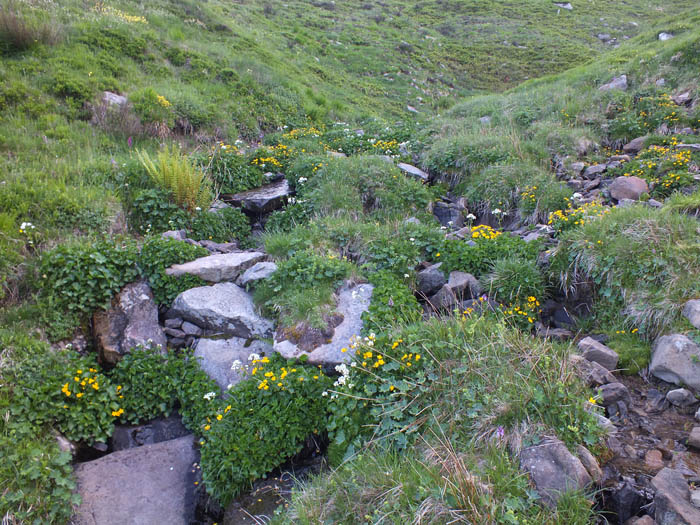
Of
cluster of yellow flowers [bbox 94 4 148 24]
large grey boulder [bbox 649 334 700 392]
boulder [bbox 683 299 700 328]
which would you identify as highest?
cluster of yellow flowers [bbox 94 4 148 24]

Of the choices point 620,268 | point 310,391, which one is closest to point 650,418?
point 620,268

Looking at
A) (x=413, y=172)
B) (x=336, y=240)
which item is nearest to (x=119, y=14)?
(x=413, y=172)

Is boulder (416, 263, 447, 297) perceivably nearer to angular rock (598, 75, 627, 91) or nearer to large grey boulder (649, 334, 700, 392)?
large grey boulder (649, 334, 700, 392)

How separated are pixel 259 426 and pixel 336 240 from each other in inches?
132

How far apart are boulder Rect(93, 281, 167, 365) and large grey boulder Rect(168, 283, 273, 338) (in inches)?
13.1

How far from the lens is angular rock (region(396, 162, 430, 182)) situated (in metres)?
9.42

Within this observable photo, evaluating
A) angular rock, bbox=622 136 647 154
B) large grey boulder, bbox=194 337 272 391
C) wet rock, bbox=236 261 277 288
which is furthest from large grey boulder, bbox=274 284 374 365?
angular rock, bbox=622 136 647 154

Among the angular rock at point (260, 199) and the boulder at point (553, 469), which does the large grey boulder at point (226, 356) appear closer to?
the boulder at point (553, 469)

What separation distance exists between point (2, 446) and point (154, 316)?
84.8 inches

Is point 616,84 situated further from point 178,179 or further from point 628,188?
point 178,179

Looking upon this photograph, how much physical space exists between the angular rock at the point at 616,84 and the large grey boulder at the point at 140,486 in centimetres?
1211

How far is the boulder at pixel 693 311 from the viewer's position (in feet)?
14.1

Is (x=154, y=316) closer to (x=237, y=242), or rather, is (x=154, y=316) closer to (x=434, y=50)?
(x=237, y=242)

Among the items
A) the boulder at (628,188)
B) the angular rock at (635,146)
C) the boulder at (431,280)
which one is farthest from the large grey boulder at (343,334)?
the angular rock at (635,146)
